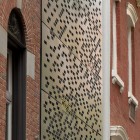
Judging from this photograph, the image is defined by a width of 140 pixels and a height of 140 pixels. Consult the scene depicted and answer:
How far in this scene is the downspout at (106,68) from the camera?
2002 centimetres

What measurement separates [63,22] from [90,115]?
10.4ft

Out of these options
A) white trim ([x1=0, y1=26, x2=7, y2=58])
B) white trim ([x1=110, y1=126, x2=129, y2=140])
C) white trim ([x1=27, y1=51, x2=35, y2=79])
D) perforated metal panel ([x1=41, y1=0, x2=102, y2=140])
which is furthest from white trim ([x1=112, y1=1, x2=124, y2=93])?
white trim ([x1=0, y1=26, x2=7, y2=58])

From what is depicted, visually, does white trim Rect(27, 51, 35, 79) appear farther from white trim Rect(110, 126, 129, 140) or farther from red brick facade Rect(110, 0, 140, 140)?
red brick facade Rect(110, 0, 140, 140)

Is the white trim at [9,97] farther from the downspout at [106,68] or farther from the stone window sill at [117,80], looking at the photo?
the stone window sill at [117,80]

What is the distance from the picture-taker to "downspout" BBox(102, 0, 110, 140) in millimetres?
20016

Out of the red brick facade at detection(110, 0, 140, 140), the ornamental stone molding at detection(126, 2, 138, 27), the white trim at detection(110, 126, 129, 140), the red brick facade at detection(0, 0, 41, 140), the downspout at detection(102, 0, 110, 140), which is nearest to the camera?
the red brick facade at detection(0, 0, 41, 140)

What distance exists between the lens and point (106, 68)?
20.3 metres

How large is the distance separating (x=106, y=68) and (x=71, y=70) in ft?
11.7

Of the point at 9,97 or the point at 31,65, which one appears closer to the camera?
the point at 9,97

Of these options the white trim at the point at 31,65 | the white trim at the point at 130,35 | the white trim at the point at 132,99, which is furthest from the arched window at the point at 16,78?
the white trim at the point at 130,35

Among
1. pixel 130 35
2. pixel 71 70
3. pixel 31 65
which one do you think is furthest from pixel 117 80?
pixel 31 65

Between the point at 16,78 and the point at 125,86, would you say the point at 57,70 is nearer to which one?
the point at 16,78

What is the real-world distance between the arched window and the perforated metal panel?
1.05m

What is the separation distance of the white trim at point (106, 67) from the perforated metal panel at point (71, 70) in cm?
28
